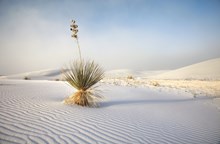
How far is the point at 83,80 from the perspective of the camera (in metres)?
6.35

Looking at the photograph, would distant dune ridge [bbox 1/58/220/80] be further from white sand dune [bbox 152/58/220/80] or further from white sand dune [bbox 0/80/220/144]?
Answer: white sand dune [bbox 0/80/220/144]

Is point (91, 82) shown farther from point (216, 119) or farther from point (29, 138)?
point (216, 119)

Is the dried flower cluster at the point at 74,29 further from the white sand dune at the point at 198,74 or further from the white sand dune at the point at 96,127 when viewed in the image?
the white sand dune at the point at 198,74

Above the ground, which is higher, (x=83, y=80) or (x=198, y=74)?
(x=198, y=74)

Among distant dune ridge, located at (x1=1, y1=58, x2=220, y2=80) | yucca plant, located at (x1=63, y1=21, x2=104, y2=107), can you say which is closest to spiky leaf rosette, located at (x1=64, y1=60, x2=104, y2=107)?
yucca plant, located at (x1=63, y1=21, x2=104, y2=107)

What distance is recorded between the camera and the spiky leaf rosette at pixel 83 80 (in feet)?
20.3

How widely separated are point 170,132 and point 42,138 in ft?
10.1

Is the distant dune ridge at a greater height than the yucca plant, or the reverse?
the distant dune ridge

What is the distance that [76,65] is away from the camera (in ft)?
21.7

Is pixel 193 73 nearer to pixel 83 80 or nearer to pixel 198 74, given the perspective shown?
pixel 198 74

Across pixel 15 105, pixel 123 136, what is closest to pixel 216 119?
pixel 123 136

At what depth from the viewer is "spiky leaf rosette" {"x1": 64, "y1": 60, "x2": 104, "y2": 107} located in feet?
20.3

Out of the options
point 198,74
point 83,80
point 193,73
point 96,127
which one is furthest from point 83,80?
point 193,73

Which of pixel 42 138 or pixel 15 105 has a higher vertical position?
pixel 15 105
